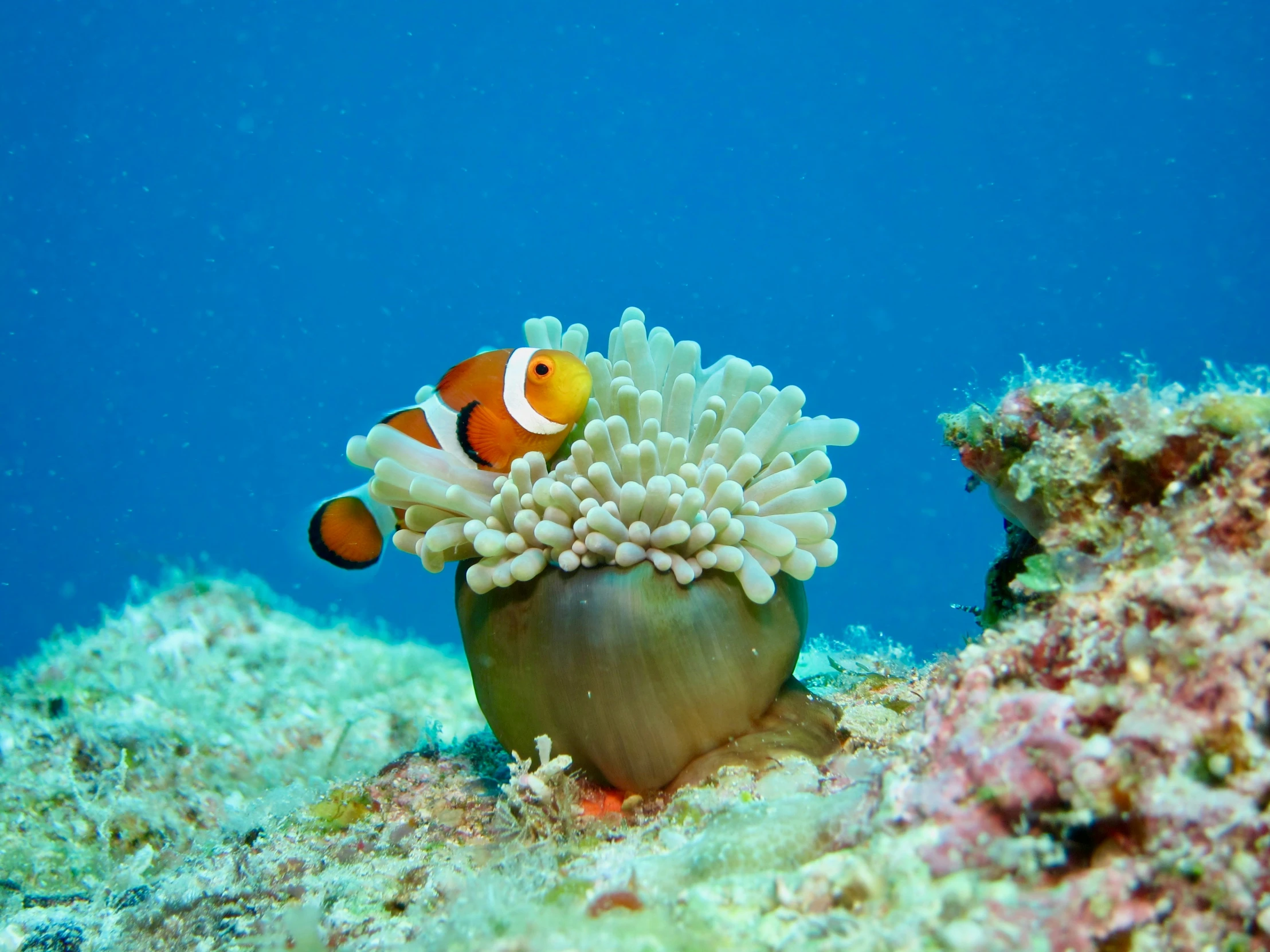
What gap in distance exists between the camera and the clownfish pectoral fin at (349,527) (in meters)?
2.75

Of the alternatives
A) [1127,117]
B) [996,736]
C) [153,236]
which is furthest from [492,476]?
[1127,117]

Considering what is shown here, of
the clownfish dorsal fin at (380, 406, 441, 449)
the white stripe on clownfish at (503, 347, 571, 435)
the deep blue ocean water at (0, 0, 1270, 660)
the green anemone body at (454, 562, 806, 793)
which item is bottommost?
the green anemone body at (454, 562, 806, 793)

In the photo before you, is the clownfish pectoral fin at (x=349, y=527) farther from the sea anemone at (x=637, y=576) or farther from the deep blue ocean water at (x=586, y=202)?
the deep blue ocean water at (x=586, y=202)

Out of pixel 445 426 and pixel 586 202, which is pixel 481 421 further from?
pixel 586 202

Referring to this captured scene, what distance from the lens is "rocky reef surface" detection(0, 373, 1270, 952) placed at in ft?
3.30

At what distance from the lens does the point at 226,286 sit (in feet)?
117

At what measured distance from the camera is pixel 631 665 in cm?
222

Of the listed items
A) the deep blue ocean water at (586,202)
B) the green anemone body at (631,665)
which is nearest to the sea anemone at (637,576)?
the green anemone body at (631,665)

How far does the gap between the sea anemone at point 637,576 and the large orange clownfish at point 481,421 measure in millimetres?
108

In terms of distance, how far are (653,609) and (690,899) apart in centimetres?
98

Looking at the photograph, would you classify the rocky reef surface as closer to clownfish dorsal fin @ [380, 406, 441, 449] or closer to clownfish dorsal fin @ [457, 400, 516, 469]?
clownfish dorsal fin @ [457, 400, 516, 469]

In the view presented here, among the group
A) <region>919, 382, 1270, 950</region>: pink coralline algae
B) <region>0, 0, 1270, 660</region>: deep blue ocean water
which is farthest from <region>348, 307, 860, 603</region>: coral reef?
<region>0, 0, 1270, 660</region>: deep blue ocean water

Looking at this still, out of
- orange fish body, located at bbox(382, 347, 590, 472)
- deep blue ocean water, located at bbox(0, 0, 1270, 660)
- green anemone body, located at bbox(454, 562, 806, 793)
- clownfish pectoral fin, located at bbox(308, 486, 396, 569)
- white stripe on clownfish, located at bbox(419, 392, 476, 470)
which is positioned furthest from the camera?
deep blue ocean water, located at bbox(0, 0, 1270, 660)

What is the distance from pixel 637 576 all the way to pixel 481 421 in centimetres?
77
